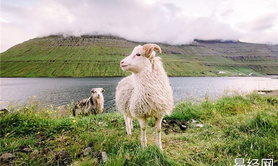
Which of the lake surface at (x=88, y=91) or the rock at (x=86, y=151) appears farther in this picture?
the lake surface at (x=88, y=91)

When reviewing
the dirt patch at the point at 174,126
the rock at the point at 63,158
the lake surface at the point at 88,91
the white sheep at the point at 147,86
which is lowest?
the lake surface at the point at 88,91

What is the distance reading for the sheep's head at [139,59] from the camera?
421cm

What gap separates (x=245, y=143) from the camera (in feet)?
11.3

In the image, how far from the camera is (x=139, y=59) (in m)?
4.30

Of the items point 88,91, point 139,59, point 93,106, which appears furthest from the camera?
point 88,91

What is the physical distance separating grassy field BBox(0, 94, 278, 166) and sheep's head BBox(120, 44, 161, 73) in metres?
2.00

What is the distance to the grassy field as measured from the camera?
10.0 ft

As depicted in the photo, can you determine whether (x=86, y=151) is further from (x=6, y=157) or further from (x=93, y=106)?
(x=93, y=106)

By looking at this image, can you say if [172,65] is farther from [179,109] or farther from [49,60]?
[179,109]

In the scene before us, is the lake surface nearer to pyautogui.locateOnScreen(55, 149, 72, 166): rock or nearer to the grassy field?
the grassy field

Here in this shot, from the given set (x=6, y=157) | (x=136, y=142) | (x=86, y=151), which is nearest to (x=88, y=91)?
(x=6, y=157)

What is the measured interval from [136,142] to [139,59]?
2.27 m

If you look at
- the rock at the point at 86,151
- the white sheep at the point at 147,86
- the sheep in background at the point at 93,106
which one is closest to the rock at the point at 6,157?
the rock at the point at 86,151

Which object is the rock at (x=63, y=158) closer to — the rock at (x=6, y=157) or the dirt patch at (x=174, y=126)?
the rock at (x=6, y=157)
